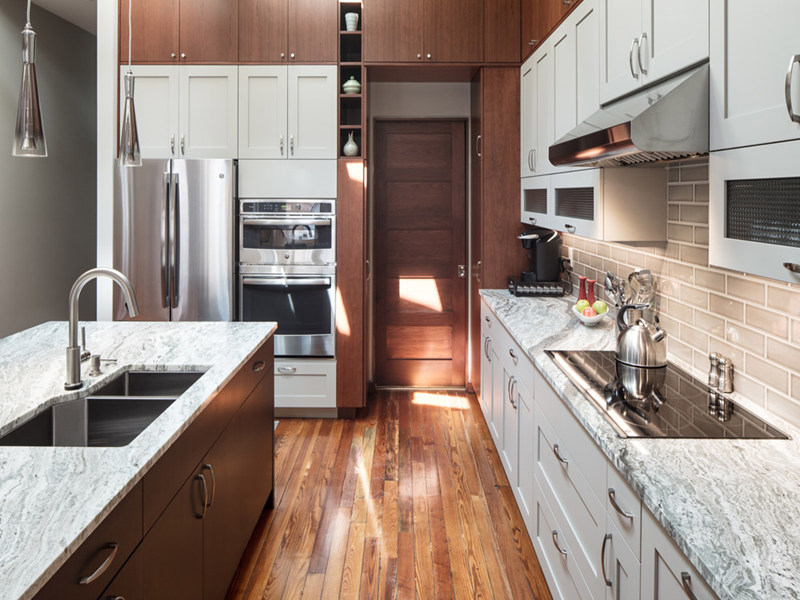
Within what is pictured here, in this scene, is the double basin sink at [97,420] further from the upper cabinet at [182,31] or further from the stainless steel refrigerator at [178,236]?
the upper cabinet at [182,31]

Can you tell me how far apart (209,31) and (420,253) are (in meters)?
2.26

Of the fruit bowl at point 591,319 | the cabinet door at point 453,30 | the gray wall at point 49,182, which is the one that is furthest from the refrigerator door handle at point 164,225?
the fruit bowl at point 591,319

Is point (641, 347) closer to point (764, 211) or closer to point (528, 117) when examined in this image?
point (764, 211)

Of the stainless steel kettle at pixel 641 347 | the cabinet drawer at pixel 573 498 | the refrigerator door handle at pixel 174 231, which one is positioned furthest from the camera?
the refrigerator door handle at pixel 174 231

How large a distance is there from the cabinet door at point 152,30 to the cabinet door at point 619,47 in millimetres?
2966

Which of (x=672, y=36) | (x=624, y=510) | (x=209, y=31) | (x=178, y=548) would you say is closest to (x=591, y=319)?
(x=672, y=36)

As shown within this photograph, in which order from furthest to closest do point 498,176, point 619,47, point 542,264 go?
point 498,176, point 542,264, point 619,47

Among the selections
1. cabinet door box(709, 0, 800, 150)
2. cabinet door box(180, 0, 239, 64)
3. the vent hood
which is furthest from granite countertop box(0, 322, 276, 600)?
cabinet door box(180, 0, 239, 64)

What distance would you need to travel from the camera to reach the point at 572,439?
1.87 m

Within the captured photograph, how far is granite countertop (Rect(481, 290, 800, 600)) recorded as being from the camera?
98 cm

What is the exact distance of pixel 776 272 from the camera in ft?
4.05

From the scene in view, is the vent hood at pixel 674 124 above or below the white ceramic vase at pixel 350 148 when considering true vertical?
below

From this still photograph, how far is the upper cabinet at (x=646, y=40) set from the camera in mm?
1604

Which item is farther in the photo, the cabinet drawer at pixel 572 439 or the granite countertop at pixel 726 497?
the cabinet drawer at pixel 572 439
